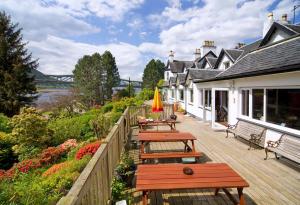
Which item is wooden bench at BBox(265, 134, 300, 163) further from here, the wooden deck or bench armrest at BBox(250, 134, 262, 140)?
bench armrest at BBox(250, 134, 262, 140)

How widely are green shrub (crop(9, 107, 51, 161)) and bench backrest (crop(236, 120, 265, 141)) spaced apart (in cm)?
999

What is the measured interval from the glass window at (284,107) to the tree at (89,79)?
3526 centimetres

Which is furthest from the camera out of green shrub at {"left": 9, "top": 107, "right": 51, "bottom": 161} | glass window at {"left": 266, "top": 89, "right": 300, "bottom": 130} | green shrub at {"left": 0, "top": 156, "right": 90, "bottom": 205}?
green shrub at {"left": 9, "top": 107, "right": 51, "bottom": 161}

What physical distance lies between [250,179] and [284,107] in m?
3.47

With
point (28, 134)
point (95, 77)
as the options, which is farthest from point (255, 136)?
point (95, 77)

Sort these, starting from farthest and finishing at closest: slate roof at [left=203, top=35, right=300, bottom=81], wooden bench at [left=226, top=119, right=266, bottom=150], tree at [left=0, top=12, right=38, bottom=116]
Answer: tree at [left=0, top=12, right=38, bottom=116] < wooden bench at [left=226, top=119, right=266, bottom=150] < slate roof at [left=203, top=35, right=300, bottom=81]

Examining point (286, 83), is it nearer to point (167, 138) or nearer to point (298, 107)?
point (298, 107)

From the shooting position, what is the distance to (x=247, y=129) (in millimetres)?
9180

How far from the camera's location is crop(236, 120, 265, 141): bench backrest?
850cm

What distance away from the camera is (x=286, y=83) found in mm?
7109

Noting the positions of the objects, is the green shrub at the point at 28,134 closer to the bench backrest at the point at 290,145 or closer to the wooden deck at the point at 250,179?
the wooden deck at the point at 250,179

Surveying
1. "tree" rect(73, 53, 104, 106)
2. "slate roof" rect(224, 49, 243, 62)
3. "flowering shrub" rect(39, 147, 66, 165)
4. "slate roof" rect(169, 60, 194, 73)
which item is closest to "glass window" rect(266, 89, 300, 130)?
"slate roof" rect(224, 49, 243, 62)

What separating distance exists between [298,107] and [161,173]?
18.3 ft

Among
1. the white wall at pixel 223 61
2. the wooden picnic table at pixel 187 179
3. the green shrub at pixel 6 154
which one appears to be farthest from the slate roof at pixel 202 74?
the wooden picnic table at pixel 187 179
